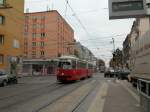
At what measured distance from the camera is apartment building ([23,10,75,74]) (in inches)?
3790

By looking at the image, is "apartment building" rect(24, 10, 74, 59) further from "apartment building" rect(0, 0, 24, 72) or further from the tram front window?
the tram front window

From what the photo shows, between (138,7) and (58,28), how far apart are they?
7806 cm

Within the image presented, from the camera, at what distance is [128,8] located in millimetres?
22234

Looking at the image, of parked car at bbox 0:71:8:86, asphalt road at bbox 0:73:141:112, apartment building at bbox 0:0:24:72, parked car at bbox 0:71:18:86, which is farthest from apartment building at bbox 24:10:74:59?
asphalt road at bbox 0:73:141:112

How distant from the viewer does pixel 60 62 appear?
3903 cm

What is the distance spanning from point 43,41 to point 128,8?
259ft

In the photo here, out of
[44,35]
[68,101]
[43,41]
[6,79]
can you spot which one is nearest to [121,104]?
[68,101]

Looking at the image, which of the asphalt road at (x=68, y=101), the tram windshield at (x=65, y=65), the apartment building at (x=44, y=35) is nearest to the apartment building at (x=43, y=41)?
the apartment building at (x=44, y=35)

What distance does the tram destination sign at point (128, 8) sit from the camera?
2180 cm

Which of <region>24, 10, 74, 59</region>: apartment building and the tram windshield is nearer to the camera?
the tram windshield

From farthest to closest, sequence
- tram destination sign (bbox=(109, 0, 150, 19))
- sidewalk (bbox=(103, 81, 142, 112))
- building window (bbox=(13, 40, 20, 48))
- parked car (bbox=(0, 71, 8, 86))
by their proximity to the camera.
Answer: building window (bbox=(13, 40, 20, 48))
parked car (bbox=(0, 71, 8, 86))
tram destination sign (bbox=(109, 0, 150, 19))
sidewalk (bbox=(103, 81, 142, 112))

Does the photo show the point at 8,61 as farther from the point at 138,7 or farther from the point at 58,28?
the point at 58,28

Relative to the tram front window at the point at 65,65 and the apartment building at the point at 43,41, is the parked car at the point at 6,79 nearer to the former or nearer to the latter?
the tram front window at the point at 65,65

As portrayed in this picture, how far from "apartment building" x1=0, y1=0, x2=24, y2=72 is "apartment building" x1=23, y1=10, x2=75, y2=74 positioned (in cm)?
3290
